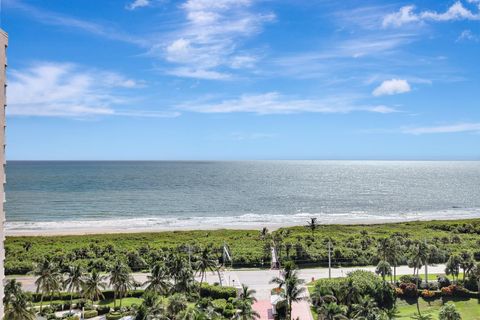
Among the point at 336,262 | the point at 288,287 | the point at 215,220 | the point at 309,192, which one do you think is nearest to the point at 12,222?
the point at 215,220

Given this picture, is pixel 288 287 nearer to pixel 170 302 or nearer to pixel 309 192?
pixel 170 302

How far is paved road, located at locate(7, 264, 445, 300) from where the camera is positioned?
60.5 m

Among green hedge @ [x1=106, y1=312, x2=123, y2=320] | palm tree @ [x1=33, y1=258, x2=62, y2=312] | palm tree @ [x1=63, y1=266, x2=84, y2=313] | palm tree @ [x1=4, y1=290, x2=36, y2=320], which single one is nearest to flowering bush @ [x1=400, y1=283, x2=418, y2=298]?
green hedge @ [x1=106, y1=312, x2=123, y2=320]

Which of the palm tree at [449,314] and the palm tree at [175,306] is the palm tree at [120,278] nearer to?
the palm tree at [175,306]

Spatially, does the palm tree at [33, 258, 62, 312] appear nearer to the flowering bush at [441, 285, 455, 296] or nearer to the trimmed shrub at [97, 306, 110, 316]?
the trimmed shrub at [97, 306, 110, 316]

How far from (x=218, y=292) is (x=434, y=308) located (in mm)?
26254

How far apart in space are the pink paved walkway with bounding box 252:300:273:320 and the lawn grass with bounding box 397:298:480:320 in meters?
14.7

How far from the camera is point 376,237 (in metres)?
85.1

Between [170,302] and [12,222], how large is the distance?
89.6 metres

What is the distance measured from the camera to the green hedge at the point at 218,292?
5550cm

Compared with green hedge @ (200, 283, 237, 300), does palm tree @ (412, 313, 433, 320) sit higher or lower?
lower

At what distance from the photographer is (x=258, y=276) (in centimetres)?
6500

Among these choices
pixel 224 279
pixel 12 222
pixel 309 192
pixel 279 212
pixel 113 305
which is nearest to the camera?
pixel 113 305

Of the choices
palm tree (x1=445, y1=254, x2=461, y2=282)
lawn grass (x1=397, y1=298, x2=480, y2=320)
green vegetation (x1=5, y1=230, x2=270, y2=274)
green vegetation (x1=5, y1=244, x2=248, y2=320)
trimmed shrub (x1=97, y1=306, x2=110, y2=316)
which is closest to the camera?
green vegetation (x1=5, y1=244, x2=248, y2=320)
